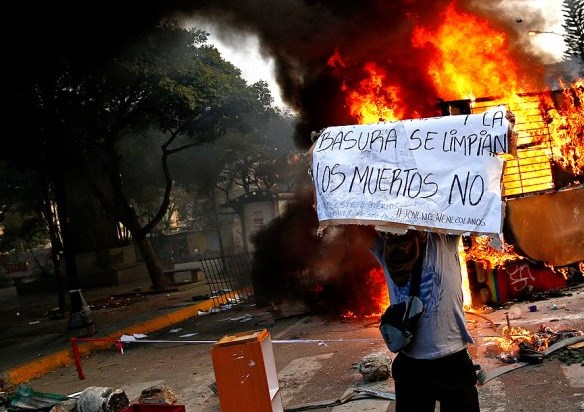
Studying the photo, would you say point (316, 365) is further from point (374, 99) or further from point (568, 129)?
point (568, 129)

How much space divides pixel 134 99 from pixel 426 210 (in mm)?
15225

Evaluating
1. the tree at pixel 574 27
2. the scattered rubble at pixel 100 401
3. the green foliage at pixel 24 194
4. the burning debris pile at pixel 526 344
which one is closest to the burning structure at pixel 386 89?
the burning debris pile at pixel 526 344

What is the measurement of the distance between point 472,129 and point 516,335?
3.78m

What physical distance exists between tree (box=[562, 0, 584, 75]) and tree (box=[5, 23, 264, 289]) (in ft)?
75.8

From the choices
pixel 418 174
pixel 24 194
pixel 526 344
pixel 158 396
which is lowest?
pixel 526 344

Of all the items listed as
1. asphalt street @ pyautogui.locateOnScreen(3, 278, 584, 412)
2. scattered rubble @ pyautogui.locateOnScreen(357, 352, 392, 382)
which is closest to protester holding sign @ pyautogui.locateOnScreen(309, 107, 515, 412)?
asphalt street @ pyautogui.locateOnScreen(3, 278, 584, 412)

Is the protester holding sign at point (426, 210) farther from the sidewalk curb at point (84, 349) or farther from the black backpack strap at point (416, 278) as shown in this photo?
the sidewalk curb at point (84, 349)

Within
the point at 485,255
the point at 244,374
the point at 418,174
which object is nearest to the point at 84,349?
the point at 244,374

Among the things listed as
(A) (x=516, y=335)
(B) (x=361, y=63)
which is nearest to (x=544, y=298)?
(A) (x=516, y=335)

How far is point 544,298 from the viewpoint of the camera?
28.6 ft

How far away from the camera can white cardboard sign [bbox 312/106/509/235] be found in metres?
3.12

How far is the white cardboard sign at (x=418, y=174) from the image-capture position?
10.2ft

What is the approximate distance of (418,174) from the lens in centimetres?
333

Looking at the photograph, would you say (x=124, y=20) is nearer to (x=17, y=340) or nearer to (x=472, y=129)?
(x=17, y=340)
